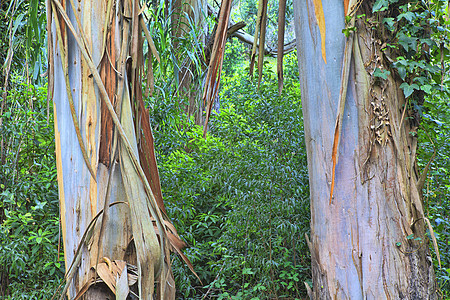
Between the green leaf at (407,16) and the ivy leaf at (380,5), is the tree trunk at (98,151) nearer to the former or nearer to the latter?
the ivy leaf at (380,5)

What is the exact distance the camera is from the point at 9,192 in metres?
3.24

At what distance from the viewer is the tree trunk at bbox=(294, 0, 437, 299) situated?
1560 mm

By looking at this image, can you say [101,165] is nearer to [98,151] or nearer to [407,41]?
[98,151]

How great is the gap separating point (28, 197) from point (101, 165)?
98.6 inches

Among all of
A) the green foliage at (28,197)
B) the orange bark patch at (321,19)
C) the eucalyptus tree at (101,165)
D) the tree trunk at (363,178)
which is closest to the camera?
the eucalyptus tree at (101,165)

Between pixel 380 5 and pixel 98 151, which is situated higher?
pixel 380 5

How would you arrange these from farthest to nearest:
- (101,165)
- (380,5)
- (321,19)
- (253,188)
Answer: (253,188)
(321,19)
(380,5)
(101,165)

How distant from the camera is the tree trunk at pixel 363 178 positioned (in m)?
1.56

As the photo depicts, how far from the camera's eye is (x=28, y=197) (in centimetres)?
333

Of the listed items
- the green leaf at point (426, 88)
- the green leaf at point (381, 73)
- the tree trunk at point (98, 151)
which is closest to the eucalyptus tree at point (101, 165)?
the tree trunk at point (98, 151)

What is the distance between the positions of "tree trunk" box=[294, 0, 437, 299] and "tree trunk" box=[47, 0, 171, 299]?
0.81 meters

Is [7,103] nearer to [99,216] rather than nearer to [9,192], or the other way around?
[9,192]

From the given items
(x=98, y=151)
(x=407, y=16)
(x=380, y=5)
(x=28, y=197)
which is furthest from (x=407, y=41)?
(x=28, y=197)

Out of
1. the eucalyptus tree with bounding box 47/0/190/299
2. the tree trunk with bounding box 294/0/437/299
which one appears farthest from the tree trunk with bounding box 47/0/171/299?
the tree trunk with bounding box 294/0/437/299
